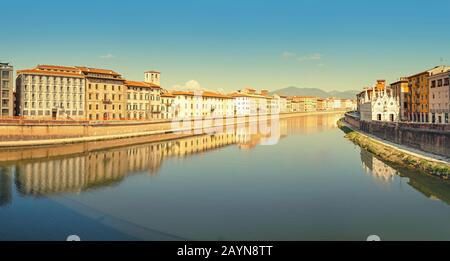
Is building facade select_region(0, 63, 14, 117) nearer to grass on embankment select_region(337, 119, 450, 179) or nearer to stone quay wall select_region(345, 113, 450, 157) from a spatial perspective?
grass on embankment select_region(337, 119, 450, 179)

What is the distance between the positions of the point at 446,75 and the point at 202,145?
1491 inches

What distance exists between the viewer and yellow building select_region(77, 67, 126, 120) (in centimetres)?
6788

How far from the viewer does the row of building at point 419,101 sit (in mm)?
51000

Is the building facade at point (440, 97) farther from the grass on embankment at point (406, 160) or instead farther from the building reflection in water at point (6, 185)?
the building reflection in water at point (6, 185)

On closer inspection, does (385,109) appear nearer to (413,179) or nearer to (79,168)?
(413,179)

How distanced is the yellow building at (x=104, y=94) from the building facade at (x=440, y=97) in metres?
56.0

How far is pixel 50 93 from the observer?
204ft

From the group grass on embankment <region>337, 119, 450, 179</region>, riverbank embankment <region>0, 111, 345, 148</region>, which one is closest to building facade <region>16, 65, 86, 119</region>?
riverbank embankment <region>0, 111, 345, 148</region>

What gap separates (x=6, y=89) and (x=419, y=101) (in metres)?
68.3

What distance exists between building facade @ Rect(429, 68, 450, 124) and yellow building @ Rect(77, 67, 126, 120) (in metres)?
56.0

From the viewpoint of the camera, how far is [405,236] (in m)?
18.1

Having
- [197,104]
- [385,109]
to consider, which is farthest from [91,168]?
[197,104]

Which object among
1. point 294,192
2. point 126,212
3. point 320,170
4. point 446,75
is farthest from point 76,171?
point 446,75

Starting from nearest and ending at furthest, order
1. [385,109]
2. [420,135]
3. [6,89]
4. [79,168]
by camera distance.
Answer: [79,168] → [420,135] → [6,89] → [385,109]
